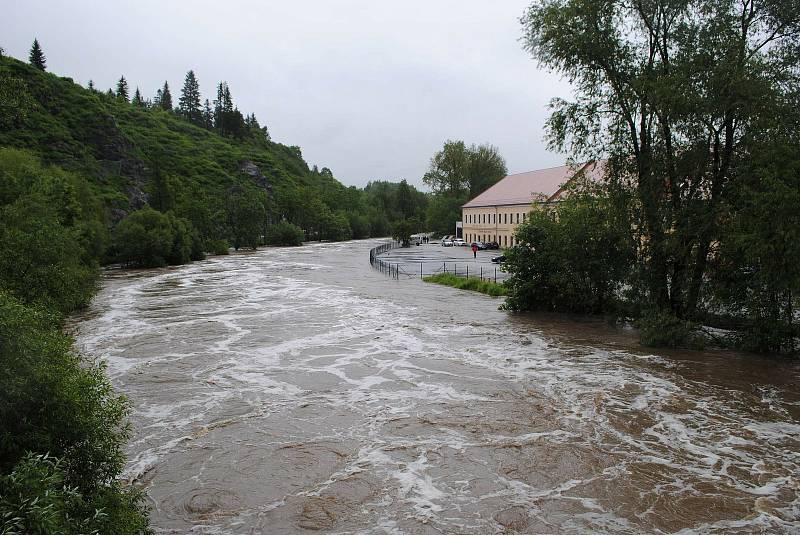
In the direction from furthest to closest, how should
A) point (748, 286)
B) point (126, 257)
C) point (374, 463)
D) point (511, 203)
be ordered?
1. point (511, 203)
2. point (126, 257)
3. point (748, 286)
4. point (374, 463)

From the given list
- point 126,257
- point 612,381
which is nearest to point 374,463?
point 612,381

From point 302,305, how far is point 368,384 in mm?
13518

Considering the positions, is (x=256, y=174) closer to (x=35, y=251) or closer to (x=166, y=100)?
(x=166, y=100)

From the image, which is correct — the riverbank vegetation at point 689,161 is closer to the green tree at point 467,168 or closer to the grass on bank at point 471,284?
the grass on bank at point 471,284

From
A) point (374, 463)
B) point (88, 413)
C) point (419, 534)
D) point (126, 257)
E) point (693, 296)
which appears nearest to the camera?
point (88, 413)

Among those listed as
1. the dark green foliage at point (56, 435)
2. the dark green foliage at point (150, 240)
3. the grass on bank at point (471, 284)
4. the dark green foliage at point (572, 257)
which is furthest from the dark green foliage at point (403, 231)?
the dark green foliage at point (56, 435)

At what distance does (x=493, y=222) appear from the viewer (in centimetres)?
7656

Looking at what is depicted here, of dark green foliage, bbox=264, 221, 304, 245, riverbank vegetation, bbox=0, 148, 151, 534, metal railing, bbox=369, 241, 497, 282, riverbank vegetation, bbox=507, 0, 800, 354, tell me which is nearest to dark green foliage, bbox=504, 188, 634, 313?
riverbank vegetation, bbox=507, 0, 800, 354

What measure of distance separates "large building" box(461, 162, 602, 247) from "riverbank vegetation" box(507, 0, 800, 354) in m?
42.1

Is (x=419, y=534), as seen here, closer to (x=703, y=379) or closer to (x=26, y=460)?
(x=26, y=460)

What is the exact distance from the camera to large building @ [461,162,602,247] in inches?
2650

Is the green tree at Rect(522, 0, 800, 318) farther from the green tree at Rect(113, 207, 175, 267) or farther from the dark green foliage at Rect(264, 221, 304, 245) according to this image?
the dark green foliage at Rect(264, 221, 304, 245)

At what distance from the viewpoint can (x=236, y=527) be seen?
756 centimetres

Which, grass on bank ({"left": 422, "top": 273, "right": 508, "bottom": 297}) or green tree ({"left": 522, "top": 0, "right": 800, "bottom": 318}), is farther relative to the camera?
grass on bank ({"left": 422, "top": 273, "right": 508, "bottom": 297})
